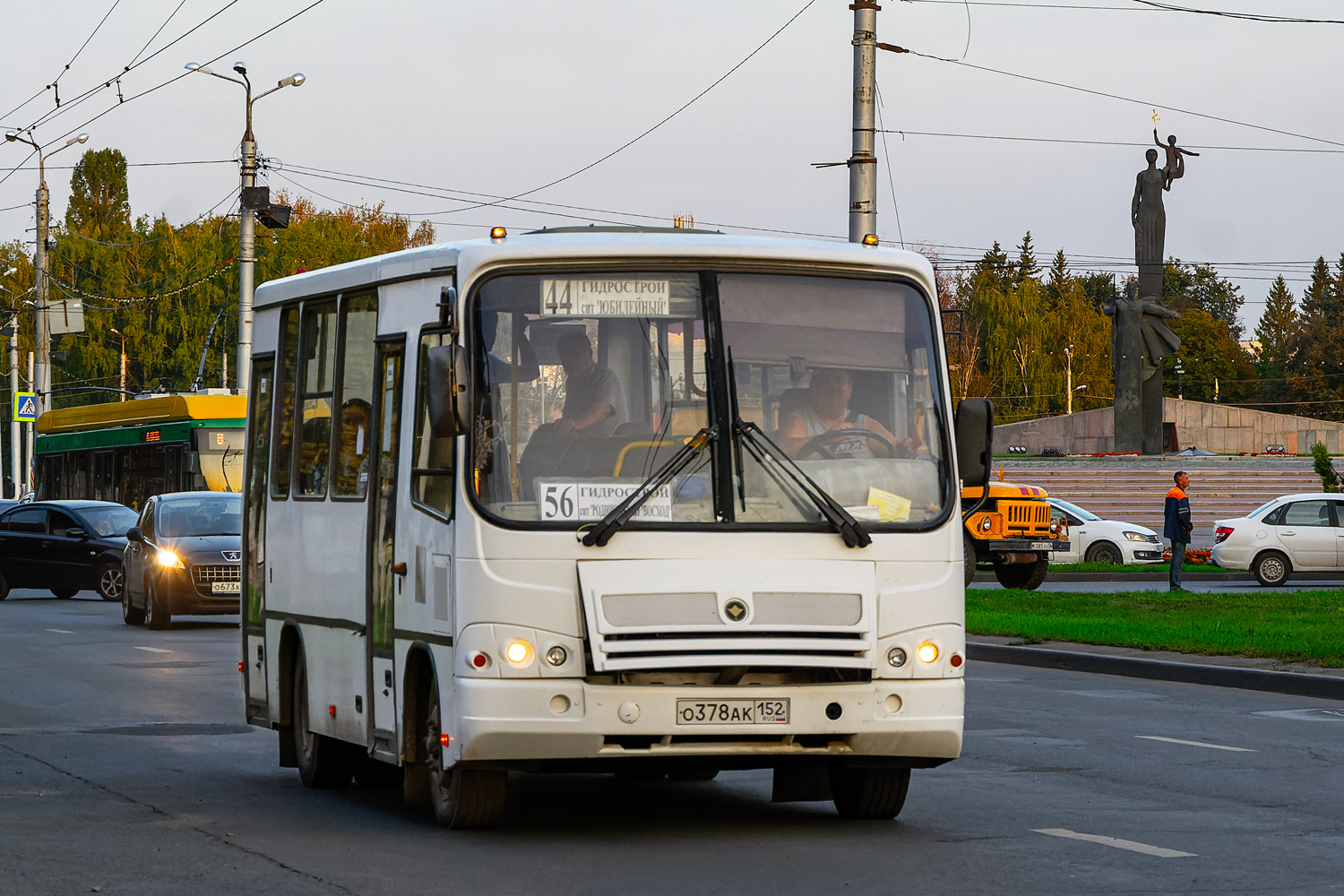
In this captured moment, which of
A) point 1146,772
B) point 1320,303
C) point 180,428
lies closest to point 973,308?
point 1320,303

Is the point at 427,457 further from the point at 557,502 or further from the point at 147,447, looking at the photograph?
the point at 147,447

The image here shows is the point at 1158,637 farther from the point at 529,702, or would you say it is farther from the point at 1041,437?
the point at 1041,437

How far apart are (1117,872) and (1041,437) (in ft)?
284

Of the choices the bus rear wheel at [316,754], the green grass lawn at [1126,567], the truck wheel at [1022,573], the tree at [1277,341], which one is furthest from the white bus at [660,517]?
the tree at [1277,341]

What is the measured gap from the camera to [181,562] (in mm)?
23609

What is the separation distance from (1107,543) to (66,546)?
719 inches

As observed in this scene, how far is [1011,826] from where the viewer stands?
877cm

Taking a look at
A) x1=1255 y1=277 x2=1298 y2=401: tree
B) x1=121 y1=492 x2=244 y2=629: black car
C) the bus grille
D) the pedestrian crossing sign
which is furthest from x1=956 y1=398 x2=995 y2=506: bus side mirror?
x1=1255 y1=277 x2=1298 y2=401: tree

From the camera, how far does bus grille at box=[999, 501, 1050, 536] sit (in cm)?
2917

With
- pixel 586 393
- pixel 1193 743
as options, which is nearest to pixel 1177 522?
pixel 1193 743

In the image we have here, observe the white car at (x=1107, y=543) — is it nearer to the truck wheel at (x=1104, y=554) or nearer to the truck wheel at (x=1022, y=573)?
the truck wheel at (x=1104, y=554)

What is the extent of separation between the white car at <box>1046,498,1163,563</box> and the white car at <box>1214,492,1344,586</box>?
5598 millimetres

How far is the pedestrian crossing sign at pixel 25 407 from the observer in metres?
51.9

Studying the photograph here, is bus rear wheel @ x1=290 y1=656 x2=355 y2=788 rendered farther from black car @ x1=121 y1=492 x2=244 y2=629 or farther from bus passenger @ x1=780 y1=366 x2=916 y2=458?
black car @ x1=121 y1=492 x2=244 y2=629
